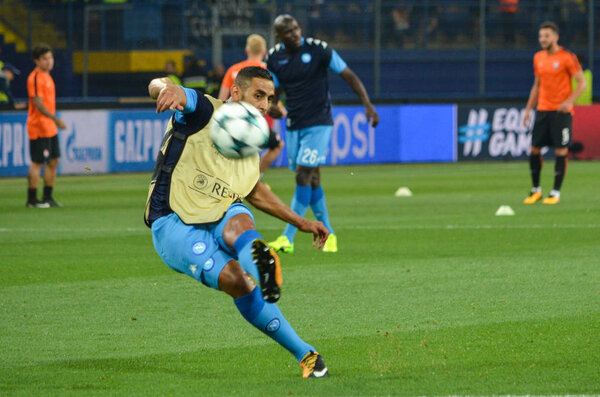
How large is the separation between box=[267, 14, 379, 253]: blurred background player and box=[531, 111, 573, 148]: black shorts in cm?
540

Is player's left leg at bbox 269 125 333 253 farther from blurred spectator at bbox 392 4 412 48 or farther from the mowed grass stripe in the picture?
blurred spectator at bbox 392 4 412 48

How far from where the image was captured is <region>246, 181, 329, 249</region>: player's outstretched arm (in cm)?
536

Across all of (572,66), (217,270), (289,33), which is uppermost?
(289,33)

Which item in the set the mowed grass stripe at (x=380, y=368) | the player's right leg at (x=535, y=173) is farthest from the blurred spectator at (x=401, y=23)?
the mowed grass stripe at (x=380, y=368)

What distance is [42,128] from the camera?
1593 cm

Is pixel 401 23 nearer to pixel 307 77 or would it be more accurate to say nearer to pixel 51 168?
pixel 51 168

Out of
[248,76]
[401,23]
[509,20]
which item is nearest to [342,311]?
[248,76]

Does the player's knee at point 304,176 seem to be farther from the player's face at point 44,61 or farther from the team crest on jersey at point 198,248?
the player's face at point 44,61

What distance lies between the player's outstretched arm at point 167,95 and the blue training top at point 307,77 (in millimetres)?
5694

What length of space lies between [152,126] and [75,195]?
4418 millimetres

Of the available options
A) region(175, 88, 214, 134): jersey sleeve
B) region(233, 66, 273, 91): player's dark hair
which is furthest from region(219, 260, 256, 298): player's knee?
region(233, 66, 273, 91): player's dark hair

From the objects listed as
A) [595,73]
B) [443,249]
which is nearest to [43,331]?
[443,249]

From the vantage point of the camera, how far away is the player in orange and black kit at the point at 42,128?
51.2 feet

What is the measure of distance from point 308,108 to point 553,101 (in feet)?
19.3
